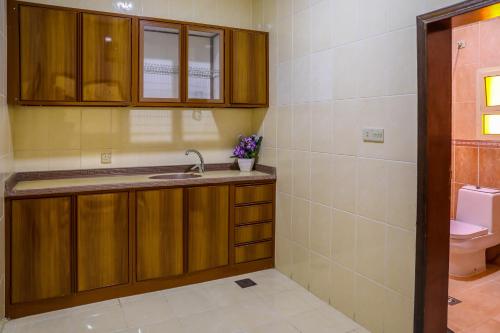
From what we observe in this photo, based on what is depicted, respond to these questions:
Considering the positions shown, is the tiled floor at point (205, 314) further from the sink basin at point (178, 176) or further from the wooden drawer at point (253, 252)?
the sink basin at point (178, 176)

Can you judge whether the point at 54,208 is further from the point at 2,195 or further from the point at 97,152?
the point at 97,152

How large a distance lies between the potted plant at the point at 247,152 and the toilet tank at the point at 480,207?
2042 millimetres

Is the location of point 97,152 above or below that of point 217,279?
above

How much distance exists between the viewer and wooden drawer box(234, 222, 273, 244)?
3.25 metres

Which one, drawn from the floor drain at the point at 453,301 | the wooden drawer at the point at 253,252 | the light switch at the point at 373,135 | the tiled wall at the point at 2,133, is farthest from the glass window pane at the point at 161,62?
the floor drain at the point at 453,301

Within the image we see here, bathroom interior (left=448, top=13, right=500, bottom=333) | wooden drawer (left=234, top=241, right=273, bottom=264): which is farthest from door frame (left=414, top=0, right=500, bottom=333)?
wooden drawer (left=234, top=241, right=273, bottom=264)

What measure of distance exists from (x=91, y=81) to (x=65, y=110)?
432 mm

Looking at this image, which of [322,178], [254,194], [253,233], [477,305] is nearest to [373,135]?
[322,178]

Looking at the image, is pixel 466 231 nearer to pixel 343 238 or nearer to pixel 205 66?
pixel 343 238

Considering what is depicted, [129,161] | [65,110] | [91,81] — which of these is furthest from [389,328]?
[65,110]

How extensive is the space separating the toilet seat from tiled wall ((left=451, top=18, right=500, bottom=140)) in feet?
2.89

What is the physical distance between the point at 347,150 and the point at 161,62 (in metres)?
1.62

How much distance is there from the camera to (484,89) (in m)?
3.71

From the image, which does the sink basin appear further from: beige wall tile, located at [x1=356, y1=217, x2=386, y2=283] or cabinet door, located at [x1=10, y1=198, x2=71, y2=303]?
beige wall tile, located at [x1=356, y1=217, x2=386, y2=283]
